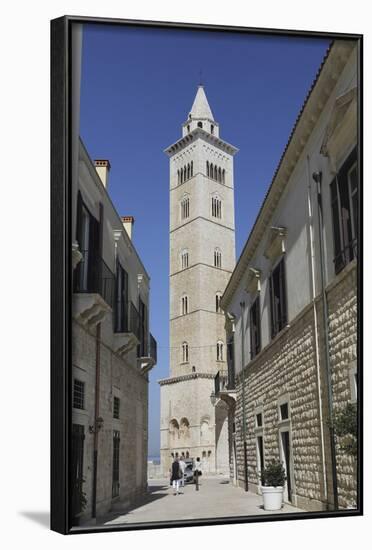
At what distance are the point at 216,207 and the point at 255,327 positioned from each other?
64.9 inches

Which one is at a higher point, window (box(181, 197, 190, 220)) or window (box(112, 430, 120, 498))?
window (box(181, 197, 190, 220))

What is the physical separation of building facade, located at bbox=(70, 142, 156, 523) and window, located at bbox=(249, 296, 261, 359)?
179cm

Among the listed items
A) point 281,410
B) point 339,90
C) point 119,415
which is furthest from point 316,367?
point 339,90

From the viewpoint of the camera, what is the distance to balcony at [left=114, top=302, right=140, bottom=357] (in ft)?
22.9

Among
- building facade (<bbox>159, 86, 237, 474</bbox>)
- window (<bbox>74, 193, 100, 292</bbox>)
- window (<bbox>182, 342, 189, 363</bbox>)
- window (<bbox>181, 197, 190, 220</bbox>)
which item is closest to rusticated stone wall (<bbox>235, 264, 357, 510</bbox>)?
building facade (<bbox>159, 86, 237, 474</bbox>)

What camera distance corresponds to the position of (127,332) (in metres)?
6.98

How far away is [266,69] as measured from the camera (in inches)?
289

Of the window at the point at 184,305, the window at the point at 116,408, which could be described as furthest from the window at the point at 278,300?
the window at the point at 116,408

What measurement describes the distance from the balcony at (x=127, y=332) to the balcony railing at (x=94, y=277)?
0.24 metres

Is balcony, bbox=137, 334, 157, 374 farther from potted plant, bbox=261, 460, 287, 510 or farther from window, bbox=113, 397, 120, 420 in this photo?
potted plant, bbox=261, 460, 287, 510

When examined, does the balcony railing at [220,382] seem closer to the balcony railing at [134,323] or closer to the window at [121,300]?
the balcony railing at [134,323]

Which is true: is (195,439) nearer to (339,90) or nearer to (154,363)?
(154,363)

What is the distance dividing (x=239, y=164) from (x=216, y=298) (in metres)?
1.97

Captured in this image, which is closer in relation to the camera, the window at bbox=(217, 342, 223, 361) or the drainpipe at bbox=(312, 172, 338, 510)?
the drainpipe at bbox=(312, 172, 338, 510)
